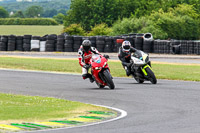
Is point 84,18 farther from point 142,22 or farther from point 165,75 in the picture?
point 165,75

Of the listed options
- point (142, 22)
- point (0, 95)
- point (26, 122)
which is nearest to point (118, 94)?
point (0, 95)

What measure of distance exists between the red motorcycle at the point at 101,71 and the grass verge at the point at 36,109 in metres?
2.97

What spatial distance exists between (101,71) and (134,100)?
3263 millimetres

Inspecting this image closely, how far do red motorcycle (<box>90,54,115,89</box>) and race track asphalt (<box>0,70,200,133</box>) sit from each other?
0.90ft

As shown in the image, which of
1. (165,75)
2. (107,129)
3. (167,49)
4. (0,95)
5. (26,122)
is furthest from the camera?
(167,49)

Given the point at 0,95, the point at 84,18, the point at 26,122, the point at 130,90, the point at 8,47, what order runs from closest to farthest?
the point at 26,122 → the point at 0,95 → the point at 130,90 → the point at 8,47 → the point at 84,18

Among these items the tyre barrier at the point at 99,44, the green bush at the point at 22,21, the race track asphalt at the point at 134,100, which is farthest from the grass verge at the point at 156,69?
the green bush at the point at 22,21

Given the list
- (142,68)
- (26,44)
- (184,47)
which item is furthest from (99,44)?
(142,68)

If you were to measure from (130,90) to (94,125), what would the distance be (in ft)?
22.3

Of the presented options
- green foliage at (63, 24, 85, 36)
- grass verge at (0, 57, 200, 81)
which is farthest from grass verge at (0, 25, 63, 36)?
grass verge at (0, 57, 200, 81)

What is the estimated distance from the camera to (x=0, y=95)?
14.2m

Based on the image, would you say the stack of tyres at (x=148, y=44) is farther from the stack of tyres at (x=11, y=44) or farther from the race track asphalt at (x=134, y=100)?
the race track asphalt at (x=134, y=100)

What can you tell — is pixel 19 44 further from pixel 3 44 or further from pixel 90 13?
pixel 90 13

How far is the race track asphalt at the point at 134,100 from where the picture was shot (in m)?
8.55
